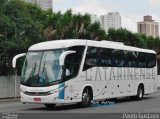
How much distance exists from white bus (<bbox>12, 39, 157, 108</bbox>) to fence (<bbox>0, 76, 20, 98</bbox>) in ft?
40.8

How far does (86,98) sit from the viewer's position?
75.2ft

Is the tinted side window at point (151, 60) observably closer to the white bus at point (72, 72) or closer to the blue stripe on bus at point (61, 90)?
the white bus at point (72, 72)

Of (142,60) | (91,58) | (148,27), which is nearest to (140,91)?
(142,60)

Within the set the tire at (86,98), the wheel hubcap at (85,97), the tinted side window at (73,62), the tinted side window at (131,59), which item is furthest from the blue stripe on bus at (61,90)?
the tinted side window at (131,59)

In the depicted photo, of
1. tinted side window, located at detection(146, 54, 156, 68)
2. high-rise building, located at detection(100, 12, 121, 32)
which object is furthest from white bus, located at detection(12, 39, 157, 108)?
high-rise building, located at detection(100, 12, 121, 32)

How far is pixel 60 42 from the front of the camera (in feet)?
72.8

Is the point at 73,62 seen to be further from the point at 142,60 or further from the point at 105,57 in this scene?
the point at 142,60

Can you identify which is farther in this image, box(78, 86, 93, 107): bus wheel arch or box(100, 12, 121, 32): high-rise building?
box(100, 12, 121, 32): high-rise building

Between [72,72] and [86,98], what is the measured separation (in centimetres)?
177

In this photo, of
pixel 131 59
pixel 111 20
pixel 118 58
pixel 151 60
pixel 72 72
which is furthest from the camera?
pixel 111 20

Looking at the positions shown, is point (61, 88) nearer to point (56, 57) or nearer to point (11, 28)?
point (56, 57)

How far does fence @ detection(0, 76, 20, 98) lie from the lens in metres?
36.2

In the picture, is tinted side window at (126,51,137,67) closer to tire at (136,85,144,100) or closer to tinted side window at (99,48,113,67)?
tire at (136,85,144,100)

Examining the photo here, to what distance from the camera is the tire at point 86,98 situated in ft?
74.2
